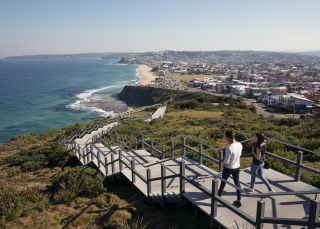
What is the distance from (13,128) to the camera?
2116 inches

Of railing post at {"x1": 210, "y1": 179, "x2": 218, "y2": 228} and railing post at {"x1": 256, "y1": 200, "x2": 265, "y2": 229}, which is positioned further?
railing post at {"x1": 210, "y1": 179, "x2": 218, "y2": 228}

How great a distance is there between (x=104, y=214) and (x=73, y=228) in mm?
807

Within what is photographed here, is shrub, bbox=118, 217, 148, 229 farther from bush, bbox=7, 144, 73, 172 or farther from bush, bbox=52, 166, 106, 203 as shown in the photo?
bush, bbox=7, 144, 73, 172

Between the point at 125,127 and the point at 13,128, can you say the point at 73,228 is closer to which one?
the point at 125,127

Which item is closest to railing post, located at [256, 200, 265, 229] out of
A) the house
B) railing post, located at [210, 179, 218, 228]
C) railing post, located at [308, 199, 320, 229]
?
railing post, located at [308, 199, 320, 229]

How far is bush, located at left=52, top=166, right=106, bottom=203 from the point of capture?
9219 millimetres

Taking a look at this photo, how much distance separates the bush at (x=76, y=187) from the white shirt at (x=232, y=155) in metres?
4.09

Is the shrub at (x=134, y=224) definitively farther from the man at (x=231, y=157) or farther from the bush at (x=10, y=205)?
the bush at (x=10, y=205)

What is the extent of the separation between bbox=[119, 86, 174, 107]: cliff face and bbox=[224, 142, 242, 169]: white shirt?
75.3 m

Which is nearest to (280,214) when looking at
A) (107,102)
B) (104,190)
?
(104,190)

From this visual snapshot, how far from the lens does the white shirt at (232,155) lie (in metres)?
6.96

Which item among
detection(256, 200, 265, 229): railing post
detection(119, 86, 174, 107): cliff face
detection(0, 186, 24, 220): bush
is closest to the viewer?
detection(256, 200, 265, 229): railing post

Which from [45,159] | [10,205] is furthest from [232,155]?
[45,159]

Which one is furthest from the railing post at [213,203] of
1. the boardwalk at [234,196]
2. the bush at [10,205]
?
the bush at [10,205]
